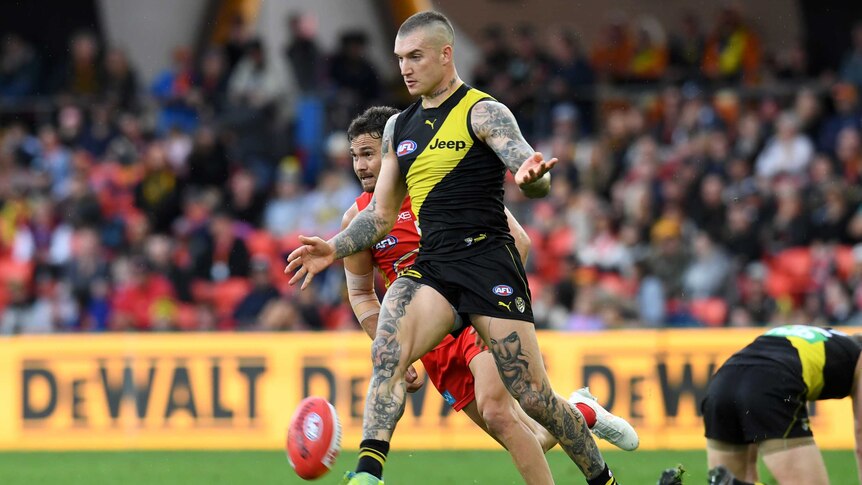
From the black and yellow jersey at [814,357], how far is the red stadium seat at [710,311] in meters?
8.17

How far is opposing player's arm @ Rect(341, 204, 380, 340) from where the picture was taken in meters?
8.16

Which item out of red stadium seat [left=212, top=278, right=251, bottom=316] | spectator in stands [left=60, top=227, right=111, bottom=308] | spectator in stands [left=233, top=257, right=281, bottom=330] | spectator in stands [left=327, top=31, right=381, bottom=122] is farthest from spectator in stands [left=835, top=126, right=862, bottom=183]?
spectator in stands [left=60, top=227, right=111, bottom=308]

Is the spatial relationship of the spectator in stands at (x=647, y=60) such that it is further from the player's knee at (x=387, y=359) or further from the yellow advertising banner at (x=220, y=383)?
the player's knee at (x=387, y=359)

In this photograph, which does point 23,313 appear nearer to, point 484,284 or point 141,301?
point 141,301

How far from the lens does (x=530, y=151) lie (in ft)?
22.2

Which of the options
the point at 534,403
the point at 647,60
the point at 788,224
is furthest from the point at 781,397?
the point at 647,60

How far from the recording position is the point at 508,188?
17156 millimetres

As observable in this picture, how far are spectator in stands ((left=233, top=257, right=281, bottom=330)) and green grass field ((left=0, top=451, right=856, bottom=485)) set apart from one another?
2504 mm

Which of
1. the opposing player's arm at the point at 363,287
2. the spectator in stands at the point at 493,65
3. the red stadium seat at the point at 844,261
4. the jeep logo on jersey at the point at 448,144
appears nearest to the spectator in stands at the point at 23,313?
the spectator in stands at the point at 493,65

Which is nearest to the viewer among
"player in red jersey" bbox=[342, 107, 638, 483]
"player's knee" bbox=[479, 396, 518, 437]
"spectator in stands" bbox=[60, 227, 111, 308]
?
"player's knee" bbox=[479, 396, 518, 437]

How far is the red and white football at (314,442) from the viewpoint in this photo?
22.6 feet

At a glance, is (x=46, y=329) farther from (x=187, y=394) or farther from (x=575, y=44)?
(x=575, y=44)

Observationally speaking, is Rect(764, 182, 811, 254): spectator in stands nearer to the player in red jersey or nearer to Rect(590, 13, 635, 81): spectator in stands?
Rect(590, 13, 635, 81): spectator in stands

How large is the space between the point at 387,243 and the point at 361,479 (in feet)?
6.67
